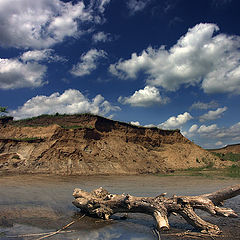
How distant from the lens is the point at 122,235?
221 inches

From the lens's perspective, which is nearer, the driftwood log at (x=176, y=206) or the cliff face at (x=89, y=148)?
the driftwood log at (x=176, y=206)

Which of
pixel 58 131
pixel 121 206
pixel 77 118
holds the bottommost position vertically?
pixel 121 206

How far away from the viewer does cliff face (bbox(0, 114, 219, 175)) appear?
973 inches

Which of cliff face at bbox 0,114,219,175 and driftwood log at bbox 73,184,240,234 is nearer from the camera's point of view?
driftwood log at bbox 73,184,240,234

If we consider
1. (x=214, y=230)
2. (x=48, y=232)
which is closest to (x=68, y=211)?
(x=48, y=232)

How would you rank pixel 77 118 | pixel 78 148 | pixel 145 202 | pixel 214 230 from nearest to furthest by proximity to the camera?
pixel 214 230, pixel 145 202, pixel 78 148, pixel 77 118

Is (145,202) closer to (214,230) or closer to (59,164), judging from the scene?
(214,230)

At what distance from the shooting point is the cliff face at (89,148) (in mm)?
24706

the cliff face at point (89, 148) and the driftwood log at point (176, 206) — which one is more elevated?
the cliff face at point (89, 148)

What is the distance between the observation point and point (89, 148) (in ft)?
91.5

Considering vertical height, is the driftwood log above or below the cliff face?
below

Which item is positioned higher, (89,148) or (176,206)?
(89,148)

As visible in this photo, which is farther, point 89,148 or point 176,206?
point 89,148

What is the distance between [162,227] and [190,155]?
110 ft
